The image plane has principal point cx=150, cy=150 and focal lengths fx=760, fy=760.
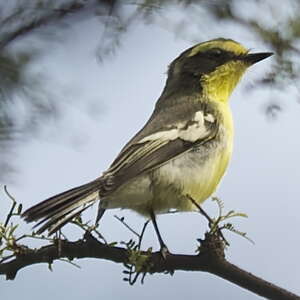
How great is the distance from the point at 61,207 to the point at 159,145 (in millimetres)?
941

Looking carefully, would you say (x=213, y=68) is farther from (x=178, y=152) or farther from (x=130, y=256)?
(x=130, y=256)

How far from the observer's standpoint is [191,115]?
11.3 feet

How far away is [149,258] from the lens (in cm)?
191

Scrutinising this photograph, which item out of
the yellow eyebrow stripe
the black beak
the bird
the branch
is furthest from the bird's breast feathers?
the branch

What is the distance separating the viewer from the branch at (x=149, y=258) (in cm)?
175

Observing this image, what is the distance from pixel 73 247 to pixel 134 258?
17cm

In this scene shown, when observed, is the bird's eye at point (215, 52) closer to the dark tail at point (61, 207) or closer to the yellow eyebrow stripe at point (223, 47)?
the yellow eyebrow stripe at point (223, 47)

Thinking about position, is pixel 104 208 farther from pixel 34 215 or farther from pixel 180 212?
pixel 34 215

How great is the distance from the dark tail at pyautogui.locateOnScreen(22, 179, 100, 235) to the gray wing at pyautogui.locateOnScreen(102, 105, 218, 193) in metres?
0.12

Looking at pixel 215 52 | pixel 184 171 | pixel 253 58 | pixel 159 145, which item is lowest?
pixel 184 171

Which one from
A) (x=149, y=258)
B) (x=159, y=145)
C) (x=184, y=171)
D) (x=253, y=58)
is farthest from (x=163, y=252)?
(x=253, y=58)

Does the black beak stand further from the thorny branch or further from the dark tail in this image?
the thorny branch

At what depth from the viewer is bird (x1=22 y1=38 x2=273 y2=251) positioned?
2.44m

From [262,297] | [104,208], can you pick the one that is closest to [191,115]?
[104,208]
